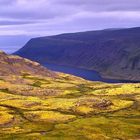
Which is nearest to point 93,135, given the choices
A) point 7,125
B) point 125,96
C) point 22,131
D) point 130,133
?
point 130,133

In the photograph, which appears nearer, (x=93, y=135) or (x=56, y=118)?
(x=93, y=135)

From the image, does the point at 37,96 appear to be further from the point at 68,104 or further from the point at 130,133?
the point at 130,133

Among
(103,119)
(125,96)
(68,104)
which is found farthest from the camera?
(125,96)

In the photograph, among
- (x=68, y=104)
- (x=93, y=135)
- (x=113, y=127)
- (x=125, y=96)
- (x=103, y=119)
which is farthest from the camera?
(x=125, y=96)

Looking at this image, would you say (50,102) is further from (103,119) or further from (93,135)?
(93,135)

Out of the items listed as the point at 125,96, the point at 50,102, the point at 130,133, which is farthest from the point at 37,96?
the point at 130,133

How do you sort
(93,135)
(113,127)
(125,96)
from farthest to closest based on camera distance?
(125,96)
(113,127)
(93,135)
